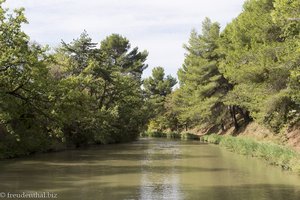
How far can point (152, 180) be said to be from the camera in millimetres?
19984

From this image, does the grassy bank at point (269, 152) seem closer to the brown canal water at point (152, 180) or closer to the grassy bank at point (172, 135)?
the brown canal water at point (152, 180)

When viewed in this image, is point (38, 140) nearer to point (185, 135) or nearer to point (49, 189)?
point (49, 189)

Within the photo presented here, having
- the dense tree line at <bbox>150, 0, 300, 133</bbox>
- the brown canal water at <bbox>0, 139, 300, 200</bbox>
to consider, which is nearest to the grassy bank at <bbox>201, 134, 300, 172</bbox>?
the brown canal water at <bbox>0, 139, 300, 200</bbox>

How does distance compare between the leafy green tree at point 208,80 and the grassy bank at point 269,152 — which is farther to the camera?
the leafy green tree at point 208,80

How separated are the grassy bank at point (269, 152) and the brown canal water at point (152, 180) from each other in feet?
2.00

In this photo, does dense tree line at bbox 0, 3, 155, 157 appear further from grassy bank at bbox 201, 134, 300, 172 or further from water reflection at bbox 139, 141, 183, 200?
grassy bank at bbox 201, 134, 300, 172

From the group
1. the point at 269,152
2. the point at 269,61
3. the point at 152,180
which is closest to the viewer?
the point at 152,180

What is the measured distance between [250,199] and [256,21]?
1928 cm

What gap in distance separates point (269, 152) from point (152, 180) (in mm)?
10603

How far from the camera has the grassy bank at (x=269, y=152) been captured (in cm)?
2295

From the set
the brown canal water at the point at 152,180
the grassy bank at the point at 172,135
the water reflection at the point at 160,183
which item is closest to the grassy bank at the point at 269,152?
the brown canal water at the point at 152,180

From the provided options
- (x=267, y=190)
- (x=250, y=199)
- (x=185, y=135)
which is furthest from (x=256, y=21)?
(x=185, y=135)

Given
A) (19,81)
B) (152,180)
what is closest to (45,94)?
(19,81)

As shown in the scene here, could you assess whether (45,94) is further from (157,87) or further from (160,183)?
(157,87)
